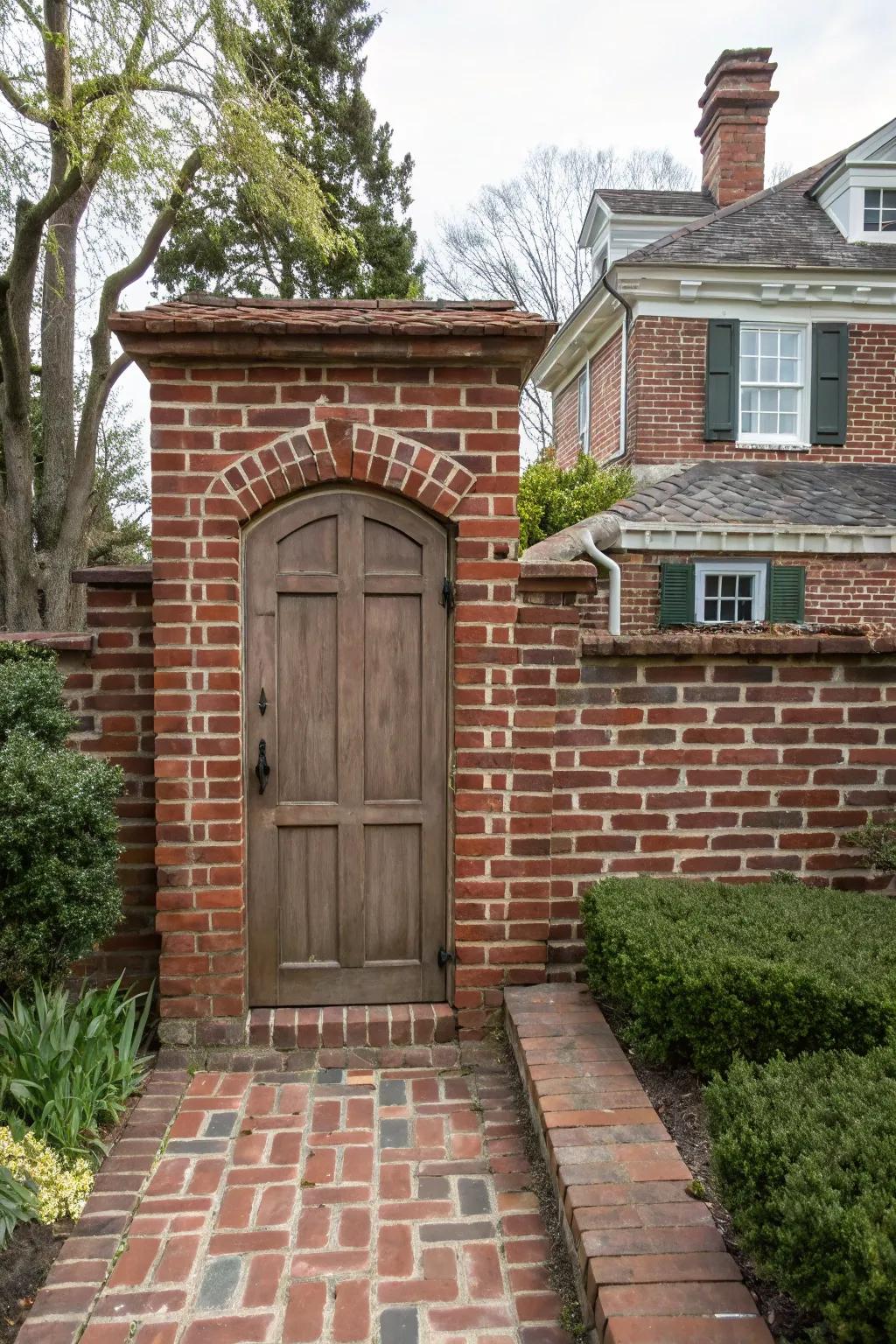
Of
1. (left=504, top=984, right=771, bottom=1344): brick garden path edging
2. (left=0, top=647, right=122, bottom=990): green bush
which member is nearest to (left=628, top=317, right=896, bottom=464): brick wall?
(left=504, top=984, right=771, bottom=1344): brick garden path edging

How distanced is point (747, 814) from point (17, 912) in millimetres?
2972

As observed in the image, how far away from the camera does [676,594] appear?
10109 mm

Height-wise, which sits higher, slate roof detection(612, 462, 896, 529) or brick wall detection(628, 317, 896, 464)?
brick wall detection(628, 317, 896, 464)

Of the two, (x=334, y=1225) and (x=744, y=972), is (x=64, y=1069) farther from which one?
(x=744, y=972)

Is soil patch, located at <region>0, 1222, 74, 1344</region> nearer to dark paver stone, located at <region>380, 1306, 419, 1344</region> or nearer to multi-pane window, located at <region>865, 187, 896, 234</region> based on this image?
dark paver stone, located at <region>380, 1306, 419, 1344</region>

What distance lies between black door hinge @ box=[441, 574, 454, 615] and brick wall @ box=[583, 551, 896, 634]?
21.5 ft

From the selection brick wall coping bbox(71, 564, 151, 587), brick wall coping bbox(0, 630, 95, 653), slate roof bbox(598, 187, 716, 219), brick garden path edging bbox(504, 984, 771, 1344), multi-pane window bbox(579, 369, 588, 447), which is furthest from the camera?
multi-pane window bbox(579, 369, 588, 447)

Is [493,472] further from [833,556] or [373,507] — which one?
[833,556]

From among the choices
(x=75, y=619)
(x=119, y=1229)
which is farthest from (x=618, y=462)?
(x=119, y=1229)

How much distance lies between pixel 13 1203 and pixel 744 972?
227 centimetres

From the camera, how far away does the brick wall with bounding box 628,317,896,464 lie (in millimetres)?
11234

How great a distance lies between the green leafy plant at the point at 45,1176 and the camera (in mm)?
2662

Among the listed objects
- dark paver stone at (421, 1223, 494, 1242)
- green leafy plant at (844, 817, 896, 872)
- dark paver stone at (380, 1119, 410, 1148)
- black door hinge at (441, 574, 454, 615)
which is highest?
black door hinge at (441, 574, 454, 615)

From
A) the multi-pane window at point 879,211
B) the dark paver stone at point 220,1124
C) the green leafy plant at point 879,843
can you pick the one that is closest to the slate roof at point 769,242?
the multi-pane window at point 879,211
